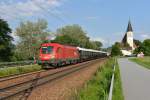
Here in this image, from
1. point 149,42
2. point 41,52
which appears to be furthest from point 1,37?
point 149,42

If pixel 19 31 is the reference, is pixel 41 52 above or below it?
below

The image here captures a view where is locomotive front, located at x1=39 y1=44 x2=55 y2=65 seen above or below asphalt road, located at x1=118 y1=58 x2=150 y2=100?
above

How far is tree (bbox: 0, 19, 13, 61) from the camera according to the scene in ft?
205

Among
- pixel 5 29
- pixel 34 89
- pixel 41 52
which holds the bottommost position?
pixel 34 89

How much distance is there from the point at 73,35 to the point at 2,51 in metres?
60.8

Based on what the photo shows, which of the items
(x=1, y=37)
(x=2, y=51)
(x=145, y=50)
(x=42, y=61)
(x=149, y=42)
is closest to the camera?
(x=42, y=61)

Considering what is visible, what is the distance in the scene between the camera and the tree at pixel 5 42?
6259 cm

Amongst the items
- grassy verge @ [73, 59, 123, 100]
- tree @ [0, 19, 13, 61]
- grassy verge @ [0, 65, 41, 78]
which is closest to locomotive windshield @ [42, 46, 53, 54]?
grassy verge @ [0, 65, 41, 78]

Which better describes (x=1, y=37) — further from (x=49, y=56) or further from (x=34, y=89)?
(x=34, y=89)

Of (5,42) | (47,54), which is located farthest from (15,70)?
(5,42)

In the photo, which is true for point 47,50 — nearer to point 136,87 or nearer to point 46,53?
point 46,53

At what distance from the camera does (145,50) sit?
160375 mm

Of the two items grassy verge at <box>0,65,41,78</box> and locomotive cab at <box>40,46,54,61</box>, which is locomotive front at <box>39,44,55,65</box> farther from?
grassy verge at <box>0,65,41,78</box>

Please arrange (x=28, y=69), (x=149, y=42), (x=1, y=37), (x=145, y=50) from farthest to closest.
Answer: (x=149, y=42)
(x=145, y=50)
(x=1, y=37)
(x=28, y=69)
